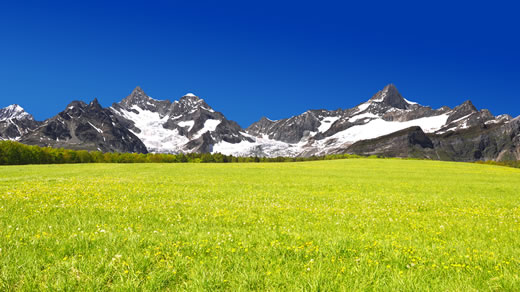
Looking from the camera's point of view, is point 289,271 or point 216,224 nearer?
point 289,271

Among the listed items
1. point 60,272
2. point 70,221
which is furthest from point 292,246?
point 70,221

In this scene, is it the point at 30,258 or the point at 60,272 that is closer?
the point at 60,272

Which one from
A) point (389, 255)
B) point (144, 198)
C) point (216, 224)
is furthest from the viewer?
point (144, 198)

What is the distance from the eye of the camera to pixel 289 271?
5820mm

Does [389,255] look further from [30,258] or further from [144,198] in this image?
[144,198]

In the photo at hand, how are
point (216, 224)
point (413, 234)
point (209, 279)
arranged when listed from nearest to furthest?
point (209, 279)
point (413, 234)
point (216, 224)

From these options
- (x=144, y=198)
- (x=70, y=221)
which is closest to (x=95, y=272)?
(x=70, y=221)

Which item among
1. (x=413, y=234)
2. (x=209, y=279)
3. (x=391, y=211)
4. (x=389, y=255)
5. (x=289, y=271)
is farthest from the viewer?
(x=391, y=211)

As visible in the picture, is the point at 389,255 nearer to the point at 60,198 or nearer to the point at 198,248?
the point at 198,248

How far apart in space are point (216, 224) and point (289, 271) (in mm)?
5010

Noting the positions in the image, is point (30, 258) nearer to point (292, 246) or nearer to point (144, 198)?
point (292, 246)

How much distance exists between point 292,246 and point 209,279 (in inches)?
106

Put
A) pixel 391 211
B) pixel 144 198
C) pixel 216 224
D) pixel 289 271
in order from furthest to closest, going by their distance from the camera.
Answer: pixel 144 198
pixel 391 211
pixel 216 224
pixel 289 271

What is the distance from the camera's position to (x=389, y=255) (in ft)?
22.9
